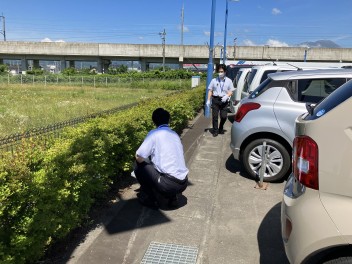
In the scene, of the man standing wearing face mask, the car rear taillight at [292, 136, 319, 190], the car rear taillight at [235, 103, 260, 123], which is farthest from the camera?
the man standing wearing face mask

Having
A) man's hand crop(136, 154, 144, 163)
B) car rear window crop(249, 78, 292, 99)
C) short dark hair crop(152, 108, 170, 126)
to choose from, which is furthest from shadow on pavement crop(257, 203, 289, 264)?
car rear window crop(249, 78, 292, 99)

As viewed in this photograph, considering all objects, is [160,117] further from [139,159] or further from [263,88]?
[263,88]

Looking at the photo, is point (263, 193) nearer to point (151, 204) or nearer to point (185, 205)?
point (185, 205)

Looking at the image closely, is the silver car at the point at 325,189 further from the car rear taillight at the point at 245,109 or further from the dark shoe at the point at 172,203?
the car rear taillight at the point at 245,109

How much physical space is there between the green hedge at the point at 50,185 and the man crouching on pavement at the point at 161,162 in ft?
1.62

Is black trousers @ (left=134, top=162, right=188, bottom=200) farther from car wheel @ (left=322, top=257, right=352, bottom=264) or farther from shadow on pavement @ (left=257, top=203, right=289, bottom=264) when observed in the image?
car wheel @ (left=322, top=257, right=352, bottom=264)

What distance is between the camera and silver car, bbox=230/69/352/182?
16.1 feet

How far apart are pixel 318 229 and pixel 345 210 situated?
0.64ft

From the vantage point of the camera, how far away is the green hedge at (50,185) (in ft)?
8.04

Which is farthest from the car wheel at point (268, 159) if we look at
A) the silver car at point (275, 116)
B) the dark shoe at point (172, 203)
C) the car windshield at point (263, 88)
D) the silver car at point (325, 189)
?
the silver car at point (325, 189)

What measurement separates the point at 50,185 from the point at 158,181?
58.3 inches

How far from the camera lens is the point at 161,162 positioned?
4016 mm

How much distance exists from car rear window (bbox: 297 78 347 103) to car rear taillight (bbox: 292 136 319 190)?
9.39 ft

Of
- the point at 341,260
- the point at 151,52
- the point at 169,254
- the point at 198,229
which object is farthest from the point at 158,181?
the point at 151,52
